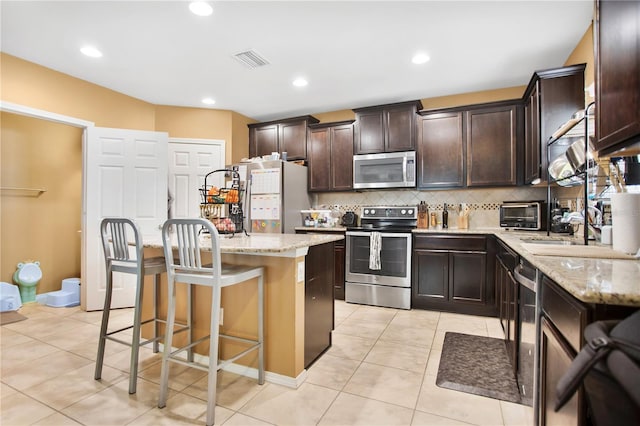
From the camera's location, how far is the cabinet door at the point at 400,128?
4164 millimetres

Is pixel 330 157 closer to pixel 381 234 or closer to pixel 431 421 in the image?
pixel 381 234

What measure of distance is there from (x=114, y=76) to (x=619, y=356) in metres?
4.66

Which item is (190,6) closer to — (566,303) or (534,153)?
(566,303)

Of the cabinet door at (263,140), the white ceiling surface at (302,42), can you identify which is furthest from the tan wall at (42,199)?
the cabinet door at (263,140)

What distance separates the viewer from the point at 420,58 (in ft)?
10.7

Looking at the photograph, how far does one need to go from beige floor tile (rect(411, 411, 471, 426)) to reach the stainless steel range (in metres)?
2.08

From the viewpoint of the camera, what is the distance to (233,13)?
2.55 m

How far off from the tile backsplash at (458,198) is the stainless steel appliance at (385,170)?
34 centimetres

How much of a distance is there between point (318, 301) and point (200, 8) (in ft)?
7.97

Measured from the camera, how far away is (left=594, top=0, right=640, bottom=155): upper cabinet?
1.04m

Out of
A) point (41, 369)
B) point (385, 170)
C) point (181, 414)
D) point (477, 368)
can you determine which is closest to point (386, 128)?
point (385, 170)

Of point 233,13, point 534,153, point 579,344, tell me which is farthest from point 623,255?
Answer: point 233,13

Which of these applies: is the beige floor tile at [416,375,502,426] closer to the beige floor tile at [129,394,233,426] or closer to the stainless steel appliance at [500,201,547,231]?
the beige floor tile at [129,394,233,426]

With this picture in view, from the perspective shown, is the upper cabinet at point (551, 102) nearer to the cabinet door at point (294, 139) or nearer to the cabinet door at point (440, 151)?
the cabinet door at point (440, 151)
